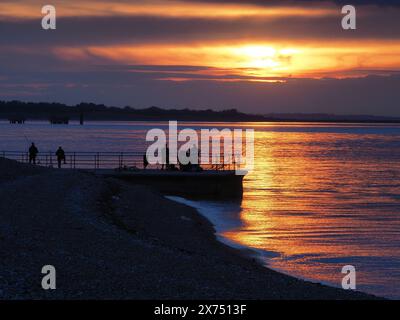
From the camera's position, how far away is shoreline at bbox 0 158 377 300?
43.1ft

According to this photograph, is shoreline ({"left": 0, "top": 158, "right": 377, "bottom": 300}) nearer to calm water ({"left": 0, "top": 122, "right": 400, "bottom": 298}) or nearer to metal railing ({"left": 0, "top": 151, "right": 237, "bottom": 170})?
calm water ({"left": 0, "top": 122, "right": 400, "bottom": 298})

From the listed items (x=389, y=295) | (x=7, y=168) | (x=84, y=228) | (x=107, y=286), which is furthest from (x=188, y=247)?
(x=7, y=168)

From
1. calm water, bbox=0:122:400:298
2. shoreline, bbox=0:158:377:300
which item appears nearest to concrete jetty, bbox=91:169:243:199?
calm water, bbox=0:122:400:298

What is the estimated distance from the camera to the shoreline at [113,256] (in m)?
13.1

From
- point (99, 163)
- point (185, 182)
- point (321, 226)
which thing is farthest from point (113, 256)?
point (99, 163)

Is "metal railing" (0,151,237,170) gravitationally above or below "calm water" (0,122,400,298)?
above

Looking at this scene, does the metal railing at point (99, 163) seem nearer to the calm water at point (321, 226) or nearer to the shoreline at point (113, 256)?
the calm water at point (321, 226)

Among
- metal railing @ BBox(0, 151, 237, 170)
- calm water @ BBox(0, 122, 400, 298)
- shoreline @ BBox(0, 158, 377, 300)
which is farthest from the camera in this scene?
metal railing @ BBox(0, 151, 237, 170)

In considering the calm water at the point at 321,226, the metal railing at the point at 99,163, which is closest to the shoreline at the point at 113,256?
the calm water at the point at 321,226

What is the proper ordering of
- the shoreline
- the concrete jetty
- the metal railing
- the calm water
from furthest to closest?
the metal railing < the concrete jetty < the calm water < the shoreline

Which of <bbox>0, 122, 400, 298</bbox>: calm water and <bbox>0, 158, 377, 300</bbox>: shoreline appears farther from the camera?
<bbox>0, 122, 400, 298</bbox>: calm water

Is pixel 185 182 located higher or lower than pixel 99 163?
lower

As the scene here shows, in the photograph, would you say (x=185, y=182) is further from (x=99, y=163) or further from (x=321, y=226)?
(x=99, y=163)

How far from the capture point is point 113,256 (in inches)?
651
